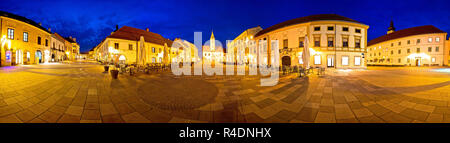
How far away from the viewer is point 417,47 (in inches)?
1339

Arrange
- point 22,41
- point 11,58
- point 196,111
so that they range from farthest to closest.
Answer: point 22,41 < point 11,58 < point 196,111

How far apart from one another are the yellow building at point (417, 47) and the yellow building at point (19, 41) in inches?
2633

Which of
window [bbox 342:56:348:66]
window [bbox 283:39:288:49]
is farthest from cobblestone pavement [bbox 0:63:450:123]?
window [bbox 283:39:288:49]

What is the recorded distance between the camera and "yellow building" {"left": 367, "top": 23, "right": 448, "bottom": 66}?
105ft

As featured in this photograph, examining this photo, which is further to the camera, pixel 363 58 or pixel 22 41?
pixel 363 58

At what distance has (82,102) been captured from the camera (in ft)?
13.2

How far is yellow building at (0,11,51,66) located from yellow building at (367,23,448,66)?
6688 cm

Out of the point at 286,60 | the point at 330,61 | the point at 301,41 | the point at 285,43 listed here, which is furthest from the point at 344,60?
the point at 285,43

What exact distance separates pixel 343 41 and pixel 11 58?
41483 mm

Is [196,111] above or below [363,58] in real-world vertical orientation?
below
